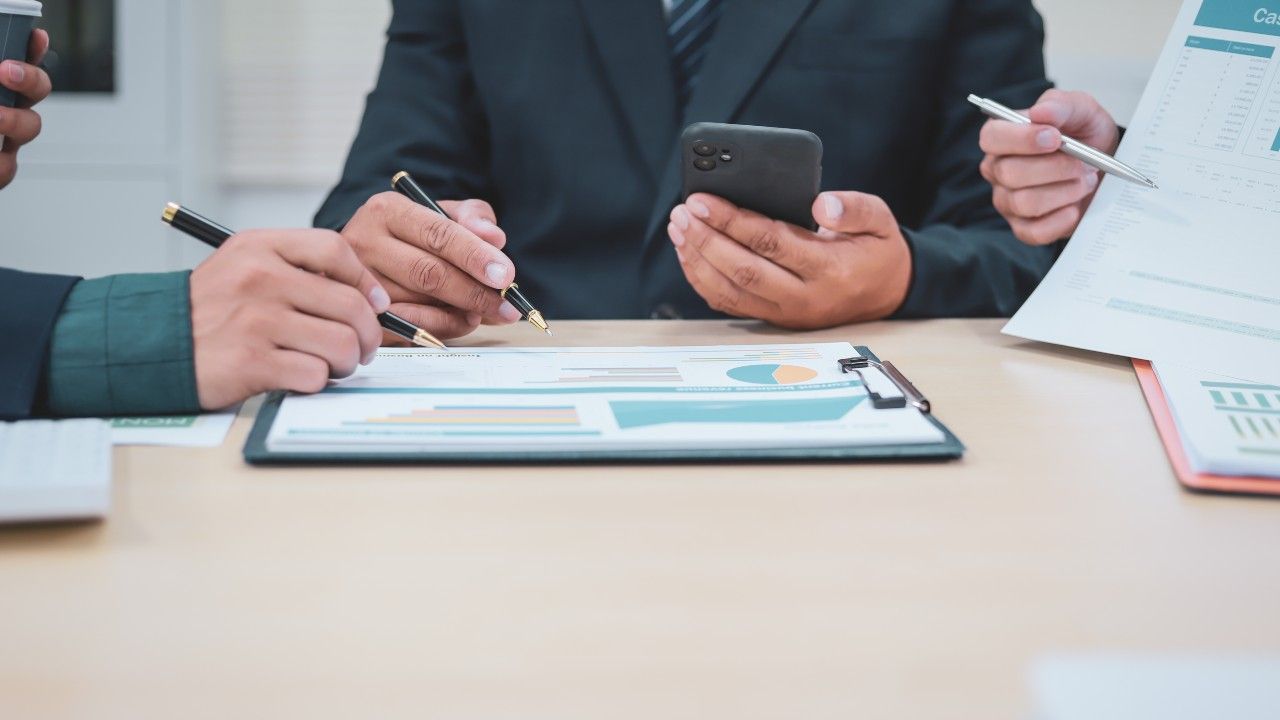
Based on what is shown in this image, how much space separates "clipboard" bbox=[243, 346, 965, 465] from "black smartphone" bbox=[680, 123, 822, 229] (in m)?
0.30

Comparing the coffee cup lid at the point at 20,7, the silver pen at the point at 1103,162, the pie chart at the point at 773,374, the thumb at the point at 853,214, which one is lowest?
the pie chart at the point at 773,374

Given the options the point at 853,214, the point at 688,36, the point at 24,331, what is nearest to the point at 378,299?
the point at 24,331

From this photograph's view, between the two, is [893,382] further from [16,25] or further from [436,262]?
[16,25]

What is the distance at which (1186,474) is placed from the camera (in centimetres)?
60

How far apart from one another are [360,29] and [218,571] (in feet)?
7.27

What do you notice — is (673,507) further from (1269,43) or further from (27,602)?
(1269,43)

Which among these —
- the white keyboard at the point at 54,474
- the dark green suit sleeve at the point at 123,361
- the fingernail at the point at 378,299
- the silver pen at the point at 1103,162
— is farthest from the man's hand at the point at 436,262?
the silver pen at the point at 1103,162

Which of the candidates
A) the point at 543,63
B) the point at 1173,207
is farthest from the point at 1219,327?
the point at 543,63

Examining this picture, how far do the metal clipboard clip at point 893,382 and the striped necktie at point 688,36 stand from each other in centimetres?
55

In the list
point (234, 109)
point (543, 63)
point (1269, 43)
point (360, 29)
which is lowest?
point (234, 109)

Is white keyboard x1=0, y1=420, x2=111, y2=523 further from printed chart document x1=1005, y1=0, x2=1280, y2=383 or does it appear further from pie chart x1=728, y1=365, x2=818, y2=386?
printed chart document x1=1005, y1=0, x2=1280, y2=383

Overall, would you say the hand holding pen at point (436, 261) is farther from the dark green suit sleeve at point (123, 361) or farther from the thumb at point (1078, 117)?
the thumb at point (1078, 117)

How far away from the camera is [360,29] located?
2467mm

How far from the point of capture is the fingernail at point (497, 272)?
81 centimetres
